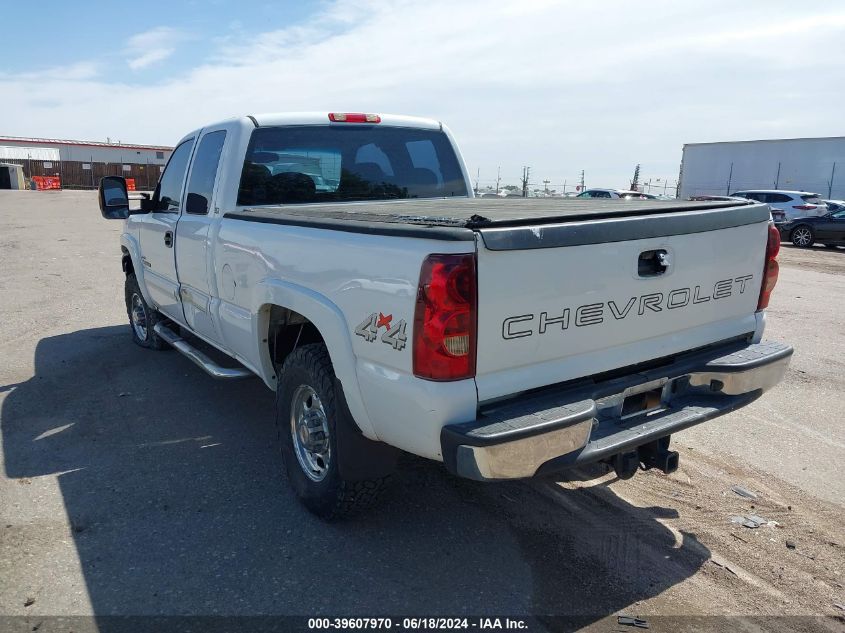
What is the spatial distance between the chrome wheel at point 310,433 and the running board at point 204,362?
2.70 ft

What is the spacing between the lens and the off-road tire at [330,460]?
3127 mm

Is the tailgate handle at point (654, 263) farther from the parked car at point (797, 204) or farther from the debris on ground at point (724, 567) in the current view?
the parked car at point (797, 204)

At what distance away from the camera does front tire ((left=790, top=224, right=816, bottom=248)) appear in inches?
752

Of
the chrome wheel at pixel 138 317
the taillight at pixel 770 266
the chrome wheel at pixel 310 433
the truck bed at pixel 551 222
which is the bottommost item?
the chrome wheel at pixel 138 317

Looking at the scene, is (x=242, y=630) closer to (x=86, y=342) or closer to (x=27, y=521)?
(x=27, y=521)

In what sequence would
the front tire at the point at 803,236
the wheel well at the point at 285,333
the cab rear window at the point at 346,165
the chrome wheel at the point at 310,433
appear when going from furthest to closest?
1. the front tire at the point at 803,236
2. the cab rear window at the point at 346,165
3. the wheel well at the point at 285,333
4. the chrome wheel at the point at 310,433

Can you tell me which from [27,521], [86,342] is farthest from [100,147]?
[27,521]

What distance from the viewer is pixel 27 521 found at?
11.3 ft

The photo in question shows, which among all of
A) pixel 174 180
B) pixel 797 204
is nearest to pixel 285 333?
pixel 174 180

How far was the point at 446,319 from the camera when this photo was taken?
7.93 ft

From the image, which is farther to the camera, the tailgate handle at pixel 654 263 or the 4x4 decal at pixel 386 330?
the tailgate handle at pixel 654 263

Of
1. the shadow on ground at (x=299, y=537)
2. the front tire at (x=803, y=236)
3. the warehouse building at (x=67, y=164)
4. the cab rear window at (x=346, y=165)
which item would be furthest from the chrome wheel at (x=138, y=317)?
the warehouse building at (x=67, y=164)

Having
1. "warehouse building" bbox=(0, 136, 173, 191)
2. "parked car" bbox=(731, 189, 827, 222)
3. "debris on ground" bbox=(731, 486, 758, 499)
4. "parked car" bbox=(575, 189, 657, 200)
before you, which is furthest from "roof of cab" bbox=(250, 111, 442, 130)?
"warehouse building" bbox=(0, 136, 173, 191)

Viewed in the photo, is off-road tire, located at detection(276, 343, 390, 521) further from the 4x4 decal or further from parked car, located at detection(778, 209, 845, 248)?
parked car, located at detection(778, 209, 845, 248)
